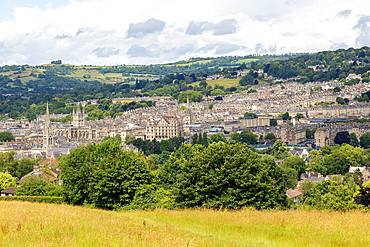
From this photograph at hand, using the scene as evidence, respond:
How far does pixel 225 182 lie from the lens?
24.6 m

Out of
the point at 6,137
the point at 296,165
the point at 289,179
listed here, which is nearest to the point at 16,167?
the point at 289,179

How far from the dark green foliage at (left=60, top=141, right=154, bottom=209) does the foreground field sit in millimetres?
10146

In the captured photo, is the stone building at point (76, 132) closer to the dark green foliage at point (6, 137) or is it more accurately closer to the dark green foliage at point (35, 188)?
the dark green foliage at point (6, 137)

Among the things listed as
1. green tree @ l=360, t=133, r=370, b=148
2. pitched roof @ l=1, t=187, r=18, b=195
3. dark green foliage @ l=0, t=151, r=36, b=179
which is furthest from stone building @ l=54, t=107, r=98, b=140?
pitched roof @ l=1, t=187, r=18, b=195

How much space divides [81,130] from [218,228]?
14682 cm

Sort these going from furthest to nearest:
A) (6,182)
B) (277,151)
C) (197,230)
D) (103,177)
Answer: (277,151) → (6,182) → (103,177) → (197,230)

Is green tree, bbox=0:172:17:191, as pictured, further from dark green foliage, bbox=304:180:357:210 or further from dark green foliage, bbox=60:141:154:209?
dark green foliage, bbox=304:180:357:210

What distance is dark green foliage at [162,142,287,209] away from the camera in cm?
2433

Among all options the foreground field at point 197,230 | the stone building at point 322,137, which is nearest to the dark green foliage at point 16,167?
the foreground field at point 197,230

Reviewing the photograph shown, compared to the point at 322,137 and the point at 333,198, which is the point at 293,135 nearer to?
the point at 322,137

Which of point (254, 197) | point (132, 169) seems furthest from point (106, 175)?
point (254, 197)

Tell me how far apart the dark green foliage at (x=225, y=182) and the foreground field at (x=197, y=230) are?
183 inches

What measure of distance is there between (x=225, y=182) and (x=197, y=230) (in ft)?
27.2

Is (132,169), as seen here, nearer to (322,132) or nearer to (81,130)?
(322,132)
